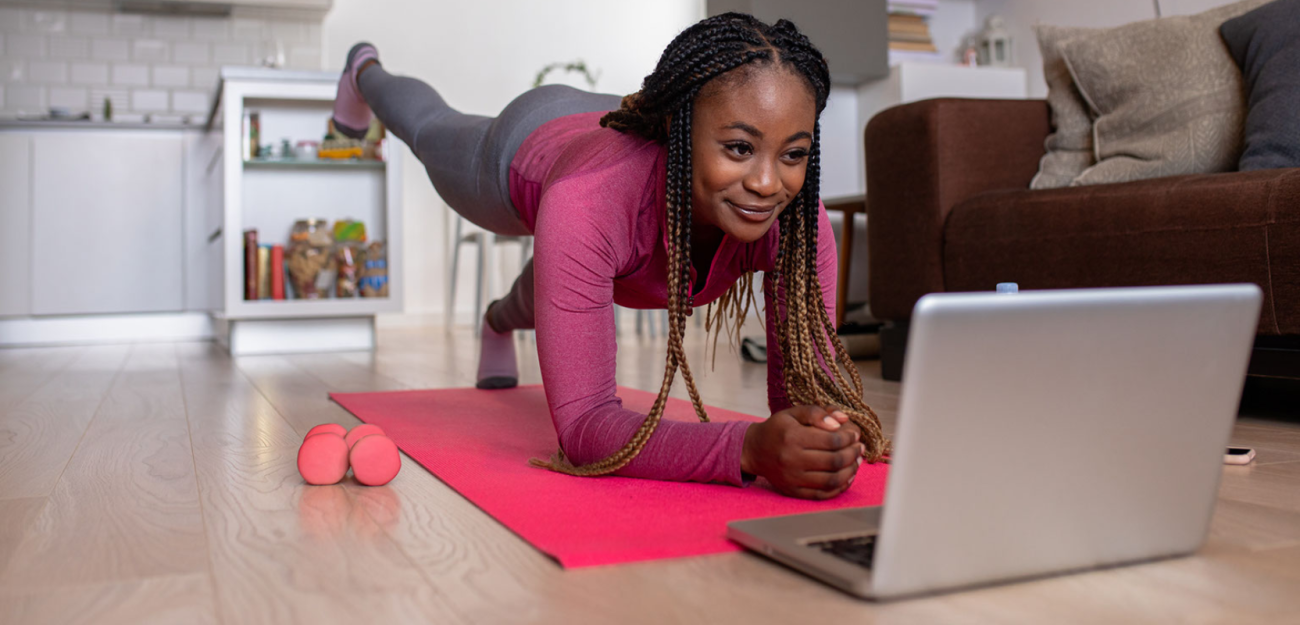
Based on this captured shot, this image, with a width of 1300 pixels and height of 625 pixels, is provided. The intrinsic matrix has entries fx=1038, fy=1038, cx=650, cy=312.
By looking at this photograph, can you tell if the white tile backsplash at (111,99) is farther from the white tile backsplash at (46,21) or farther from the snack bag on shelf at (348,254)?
the snack bag on shelf at (348,254)

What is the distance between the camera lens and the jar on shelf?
10.8ft

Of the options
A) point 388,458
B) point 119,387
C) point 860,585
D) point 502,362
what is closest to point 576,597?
point 860,585

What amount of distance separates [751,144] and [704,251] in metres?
0.24

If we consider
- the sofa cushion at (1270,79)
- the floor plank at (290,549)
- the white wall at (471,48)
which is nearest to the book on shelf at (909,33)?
the white wall at (471,48)

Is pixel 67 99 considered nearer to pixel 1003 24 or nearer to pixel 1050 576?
pixel 1003 24

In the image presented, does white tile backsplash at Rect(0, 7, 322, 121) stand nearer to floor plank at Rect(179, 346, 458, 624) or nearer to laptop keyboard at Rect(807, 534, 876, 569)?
floor plank at Rect(179, 346, 458, 624)

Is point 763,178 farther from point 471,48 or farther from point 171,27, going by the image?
point 171,27

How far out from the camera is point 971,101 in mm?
2109

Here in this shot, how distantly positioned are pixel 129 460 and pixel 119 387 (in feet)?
3.58

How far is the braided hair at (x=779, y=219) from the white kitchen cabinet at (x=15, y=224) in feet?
11.7

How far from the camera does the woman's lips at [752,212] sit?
106 cm

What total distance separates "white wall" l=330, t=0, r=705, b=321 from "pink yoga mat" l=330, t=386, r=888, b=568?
11.9 ft

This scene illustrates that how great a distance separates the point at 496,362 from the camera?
213 centimetres

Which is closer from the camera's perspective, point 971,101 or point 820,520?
point 820,520
